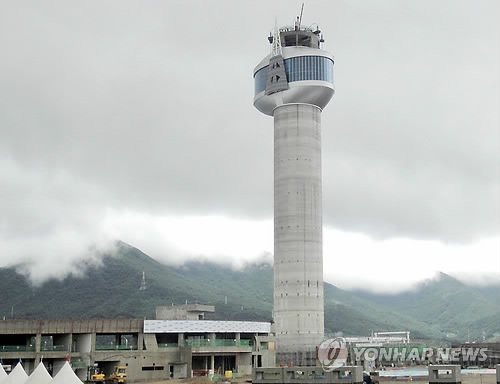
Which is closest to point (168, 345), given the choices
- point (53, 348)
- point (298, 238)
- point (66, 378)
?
point (53, 348)

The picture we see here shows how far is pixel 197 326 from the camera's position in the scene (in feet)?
380

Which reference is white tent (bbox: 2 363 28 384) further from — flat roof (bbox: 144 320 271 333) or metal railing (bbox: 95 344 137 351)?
flat roof (bbox: 144 320 271 333)

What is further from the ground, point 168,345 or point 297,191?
point 297,191

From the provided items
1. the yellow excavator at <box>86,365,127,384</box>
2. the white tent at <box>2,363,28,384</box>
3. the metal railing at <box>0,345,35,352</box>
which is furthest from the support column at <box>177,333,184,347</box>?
the white tent at <box>2,363,28,384</box>

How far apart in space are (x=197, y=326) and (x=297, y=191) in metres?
29.5

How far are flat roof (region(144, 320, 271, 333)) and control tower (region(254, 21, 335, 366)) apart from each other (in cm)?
1359

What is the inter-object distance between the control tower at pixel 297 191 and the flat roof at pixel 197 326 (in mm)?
13587

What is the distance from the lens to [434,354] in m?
181

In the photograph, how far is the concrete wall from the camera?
107938 mm

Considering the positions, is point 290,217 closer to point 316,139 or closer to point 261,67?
point 316,139

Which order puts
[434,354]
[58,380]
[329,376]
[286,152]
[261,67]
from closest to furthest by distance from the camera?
[58,380] < [329,376] < [286,152] < [261,67] < [434,354]

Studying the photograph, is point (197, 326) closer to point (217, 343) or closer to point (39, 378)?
point (217, 343)

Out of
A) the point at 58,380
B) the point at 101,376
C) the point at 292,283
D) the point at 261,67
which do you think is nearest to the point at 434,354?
the point at 292,283

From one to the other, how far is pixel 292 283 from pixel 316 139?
24946mm
